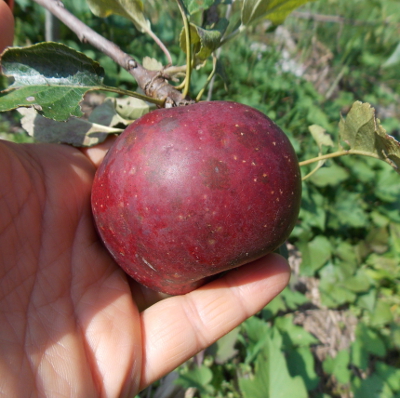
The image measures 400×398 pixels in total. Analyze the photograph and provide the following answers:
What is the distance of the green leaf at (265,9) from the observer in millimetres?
1124

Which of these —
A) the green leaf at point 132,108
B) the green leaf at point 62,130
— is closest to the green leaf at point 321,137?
the green leaf at point 132,108

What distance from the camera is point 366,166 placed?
7.43 ft

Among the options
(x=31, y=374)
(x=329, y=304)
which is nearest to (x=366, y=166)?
(x=329, y=304)

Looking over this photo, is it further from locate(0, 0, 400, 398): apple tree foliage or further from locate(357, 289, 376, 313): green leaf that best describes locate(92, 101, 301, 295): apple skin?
locate(357, 289, 376, 313): green leaf

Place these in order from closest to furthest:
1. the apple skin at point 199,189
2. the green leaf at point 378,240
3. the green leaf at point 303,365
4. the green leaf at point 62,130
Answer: the apple skin at point 199,189 < the green leaf at point 62,130 < the green leaf at point 303,365 < the green leaf at point 378,240

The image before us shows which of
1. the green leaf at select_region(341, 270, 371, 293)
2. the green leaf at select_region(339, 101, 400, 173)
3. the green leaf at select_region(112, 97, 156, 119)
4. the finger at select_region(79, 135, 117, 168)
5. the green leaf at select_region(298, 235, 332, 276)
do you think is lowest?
the green leaf at select_region(341, 270, 371, 293)

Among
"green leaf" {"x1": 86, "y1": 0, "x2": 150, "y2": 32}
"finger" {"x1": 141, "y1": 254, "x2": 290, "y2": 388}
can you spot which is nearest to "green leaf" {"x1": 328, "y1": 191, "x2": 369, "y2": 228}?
"finger" {"x1": 141, "y1": 254, "x2": 290, "y2": 388}

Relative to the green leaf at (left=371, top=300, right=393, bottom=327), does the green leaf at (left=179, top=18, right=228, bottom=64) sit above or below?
above

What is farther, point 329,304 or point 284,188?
point 329,304

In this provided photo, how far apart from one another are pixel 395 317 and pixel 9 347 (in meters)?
2.06

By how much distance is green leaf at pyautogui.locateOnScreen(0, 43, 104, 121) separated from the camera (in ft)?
3.04

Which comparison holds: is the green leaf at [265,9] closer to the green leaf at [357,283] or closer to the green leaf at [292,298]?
the green leaf at [292,298]

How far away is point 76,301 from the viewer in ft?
3.90

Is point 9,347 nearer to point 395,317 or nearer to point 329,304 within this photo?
point 329,304
